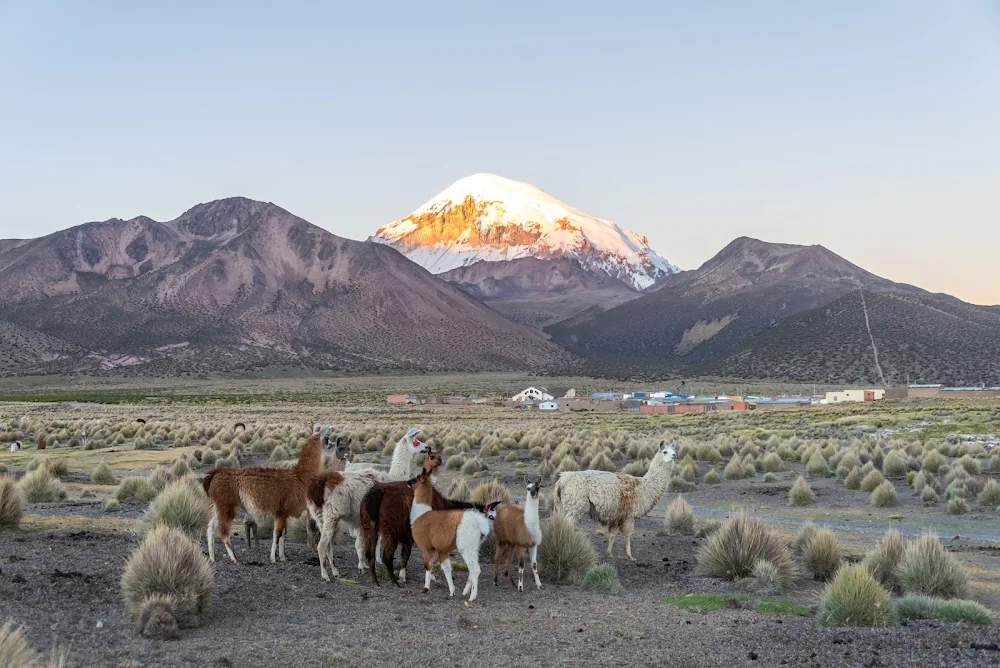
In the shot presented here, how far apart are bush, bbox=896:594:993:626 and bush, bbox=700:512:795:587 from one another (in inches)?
81.2

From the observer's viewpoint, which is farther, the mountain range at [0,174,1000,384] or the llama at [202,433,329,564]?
the mountain range at [0,174,1000,384]

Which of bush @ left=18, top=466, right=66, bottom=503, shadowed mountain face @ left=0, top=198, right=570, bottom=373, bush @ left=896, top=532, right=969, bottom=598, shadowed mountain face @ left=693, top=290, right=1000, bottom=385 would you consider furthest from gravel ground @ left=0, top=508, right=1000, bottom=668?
shadowed mountain face @ left=0, top=198, right=570, bottom=373

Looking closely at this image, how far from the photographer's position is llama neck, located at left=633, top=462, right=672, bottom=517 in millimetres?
14203

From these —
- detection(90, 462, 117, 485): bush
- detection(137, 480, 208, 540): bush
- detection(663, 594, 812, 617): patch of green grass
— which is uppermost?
detection(137, 480, 208, 540): bush

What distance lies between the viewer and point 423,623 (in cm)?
935

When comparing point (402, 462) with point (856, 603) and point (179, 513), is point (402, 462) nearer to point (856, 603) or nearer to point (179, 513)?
point (179, 513)

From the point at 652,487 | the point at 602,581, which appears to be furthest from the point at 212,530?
the point at 652,487

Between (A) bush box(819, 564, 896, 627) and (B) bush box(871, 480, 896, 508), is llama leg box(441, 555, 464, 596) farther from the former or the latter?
(B) bush box(871, 480, 896, 508)

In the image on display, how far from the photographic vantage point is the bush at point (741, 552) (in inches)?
472

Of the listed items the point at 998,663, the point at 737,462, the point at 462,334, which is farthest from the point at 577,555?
the point at 462,334

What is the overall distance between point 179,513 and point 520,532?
540cm

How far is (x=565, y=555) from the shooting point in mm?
12023

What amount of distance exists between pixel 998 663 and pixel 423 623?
5.16m

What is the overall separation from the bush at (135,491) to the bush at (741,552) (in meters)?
11.5
